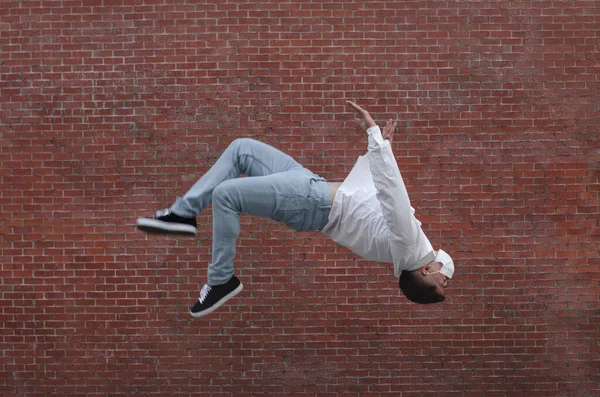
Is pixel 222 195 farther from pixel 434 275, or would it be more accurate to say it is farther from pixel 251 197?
pixel 434 275

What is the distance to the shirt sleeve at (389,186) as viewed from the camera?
112 inches

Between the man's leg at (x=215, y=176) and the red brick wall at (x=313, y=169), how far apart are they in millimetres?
1828

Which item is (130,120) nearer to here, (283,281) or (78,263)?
(78,263)

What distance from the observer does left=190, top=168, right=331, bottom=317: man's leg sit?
3096 mm

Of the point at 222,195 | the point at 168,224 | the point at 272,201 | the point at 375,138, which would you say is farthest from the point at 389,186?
the point at 168,224

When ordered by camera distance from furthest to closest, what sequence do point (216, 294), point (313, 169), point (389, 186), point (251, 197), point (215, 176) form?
point (313, 169) → point (216, 294) → point (215, 176) → point (251, 197) → point (389, 186)

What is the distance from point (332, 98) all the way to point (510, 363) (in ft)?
8.22

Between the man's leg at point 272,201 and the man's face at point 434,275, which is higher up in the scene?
the man's leg at point 272,201

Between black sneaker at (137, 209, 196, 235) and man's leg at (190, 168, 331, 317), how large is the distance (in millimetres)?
132

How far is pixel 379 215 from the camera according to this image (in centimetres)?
311

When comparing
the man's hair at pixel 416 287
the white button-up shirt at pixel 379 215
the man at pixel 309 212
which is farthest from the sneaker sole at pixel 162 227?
the man's hair at pixel 416 287

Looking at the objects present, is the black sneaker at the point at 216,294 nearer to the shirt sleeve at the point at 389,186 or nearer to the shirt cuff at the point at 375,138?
the shirt sleeve at the point at 389,186

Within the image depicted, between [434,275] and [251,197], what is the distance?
0.95 metres

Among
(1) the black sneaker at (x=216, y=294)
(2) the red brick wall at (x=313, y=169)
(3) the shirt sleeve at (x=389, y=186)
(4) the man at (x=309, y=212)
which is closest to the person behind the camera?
(3) the shirt sleeve at (x=389, y=186)
